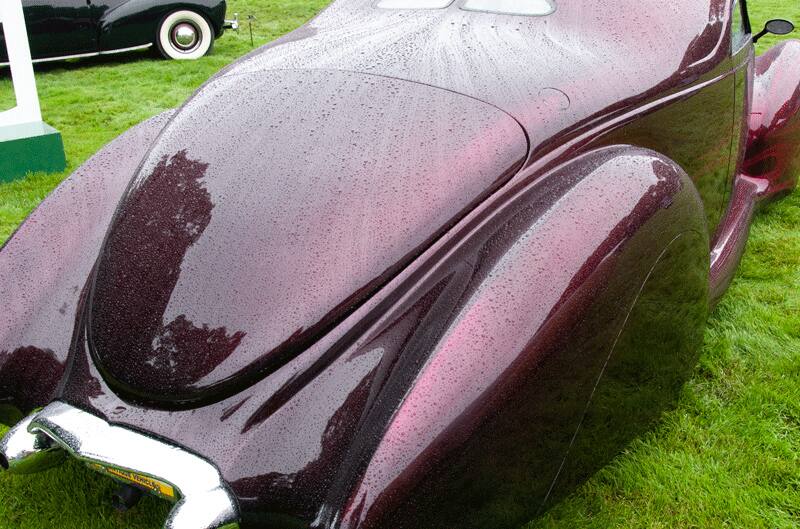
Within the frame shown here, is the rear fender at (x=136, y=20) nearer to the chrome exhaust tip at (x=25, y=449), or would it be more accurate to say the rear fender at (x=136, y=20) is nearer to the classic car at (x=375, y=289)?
the classic car at (x=375, y=289)

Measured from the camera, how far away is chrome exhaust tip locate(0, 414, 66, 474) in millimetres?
1787

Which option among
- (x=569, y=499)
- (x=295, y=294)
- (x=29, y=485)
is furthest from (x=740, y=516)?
(x=29, y=485)

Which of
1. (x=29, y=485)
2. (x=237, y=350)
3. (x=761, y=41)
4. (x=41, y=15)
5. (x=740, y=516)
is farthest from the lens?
(x=761, y=41)

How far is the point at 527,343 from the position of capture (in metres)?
1.61

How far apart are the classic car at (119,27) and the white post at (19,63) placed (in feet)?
8.33

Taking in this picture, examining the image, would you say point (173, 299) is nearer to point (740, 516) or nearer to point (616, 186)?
point (616, 186)

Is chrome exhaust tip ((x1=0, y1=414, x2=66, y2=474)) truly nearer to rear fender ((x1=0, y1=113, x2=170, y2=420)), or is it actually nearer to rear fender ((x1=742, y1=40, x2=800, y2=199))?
rear fender ((x1=0, y1=113, x2=170, y2=420))

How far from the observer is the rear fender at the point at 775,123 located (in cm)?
353

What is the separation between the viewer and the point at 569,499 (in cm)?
216

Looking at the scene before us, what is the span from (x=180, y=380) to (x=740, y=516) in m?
1.53

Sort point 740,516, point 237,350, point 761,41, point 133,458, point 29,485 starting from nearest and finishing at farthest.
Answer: point 133,458
point 237,350
point 740,516
point 29,485
point 761,41

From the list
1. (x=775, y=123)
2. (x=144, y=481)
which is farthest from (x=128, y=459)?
(x=775, y=123)

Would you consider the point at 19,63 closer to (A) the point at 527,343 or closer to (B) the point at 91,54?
(B) the point at 91,54

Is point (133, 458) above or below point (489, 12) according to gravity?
below
